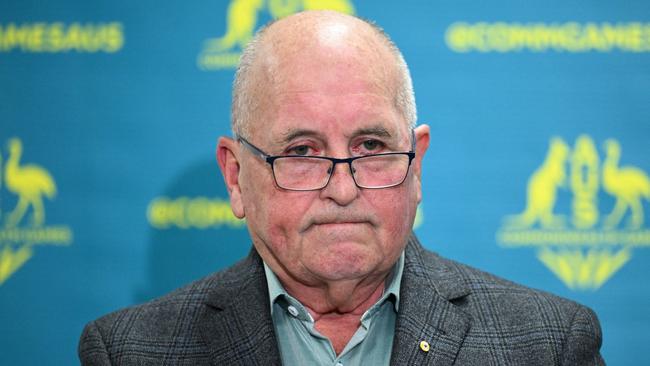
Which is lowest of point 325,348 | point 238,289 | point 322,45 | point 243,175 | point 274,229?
point 325,348

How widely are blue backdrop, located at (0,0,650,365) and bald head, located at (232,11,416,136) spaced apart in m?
0.77

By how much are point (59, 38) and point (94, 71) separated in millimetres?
187

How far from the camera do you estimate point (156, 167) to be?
2955 millimetres

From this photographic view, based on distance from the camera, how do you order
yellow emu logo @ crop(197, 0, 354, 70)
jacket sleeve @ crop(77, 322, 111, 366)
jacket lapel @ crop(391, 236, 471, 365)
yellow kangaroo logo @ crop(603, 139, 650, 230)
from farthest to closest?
yellow emu logo @ crop(197, 0, 354, 70) < yellow kangaroo logo @ crop(603, 139, 650, 230) < jacket sleeve @ crop(77, 322, 111, 366) < jacket lapel @ crop(391, 236, 471, 365)

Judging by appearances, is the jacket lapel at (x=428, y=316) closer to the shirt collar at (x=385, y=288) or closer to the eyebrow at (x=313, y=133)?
the shirt collar at (x=385, y=288)

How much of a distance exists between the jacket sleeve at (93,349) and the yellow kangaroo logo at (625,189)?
5.94 feet

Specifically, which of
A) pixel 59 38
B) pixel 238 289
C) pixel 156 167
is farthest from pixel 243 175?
pixel 59 38

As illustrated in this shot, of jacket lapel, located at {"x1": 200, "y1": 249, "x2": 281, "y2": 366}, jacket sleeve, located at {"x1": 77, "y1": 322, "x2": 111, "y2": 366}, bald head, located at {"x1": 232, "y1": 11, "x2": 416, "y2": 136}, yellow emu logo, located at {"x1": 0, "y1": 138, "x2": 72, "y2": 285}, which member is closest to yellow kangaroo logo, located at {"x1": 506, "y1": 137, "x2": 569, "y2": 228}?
bald head, located at {"x1": 232, "y1": 11, "x2": 416, "y2": 136}

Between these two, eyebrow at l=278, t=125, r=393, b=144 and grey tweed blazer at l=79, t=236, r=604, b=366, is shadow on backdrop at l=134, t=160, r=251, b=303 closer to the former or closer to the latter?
grey tweed blazer at l=79, t=236, r=604, b=366

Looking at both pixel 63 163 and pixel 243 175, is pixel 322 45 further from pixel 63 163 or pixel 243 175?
pixel 63 163

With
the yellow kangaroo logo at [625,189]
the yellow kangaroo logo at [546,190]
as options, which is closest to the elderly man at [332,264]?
the yellow kangaroo logo at [546,190]

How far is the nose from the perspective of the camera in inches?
76.6

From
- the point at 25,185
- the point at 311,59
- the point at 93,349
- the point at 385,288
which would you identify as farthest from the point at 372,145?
the point at 25,185

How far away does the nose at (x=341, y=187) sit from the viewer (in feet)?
6.38
